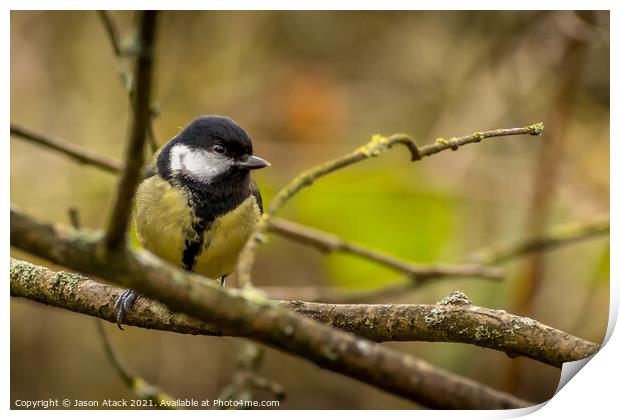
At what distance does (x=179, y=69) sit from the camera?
192 cm

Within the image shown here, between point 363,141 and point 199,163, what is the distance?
58cm

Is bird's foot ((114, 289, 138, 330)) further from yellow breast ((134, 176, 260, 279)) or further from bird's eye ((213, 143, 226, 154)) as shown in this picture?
bird's eye ((213, 143, 226, 154))

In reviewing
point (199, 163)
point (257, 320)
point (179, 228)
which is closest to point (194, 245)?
point (179, 228)

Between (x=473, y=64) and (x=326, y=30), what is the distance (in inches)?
19.2

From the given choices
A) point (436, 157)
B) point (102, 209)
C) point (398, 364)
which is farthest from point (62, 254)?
point (436, 157)

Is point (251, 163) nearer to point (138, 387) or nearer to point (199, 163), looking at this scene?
point (199, 163)

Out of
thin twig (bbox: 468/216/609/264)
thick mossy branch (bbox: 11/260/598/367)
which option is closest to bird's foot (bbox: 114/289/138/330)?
thick mossy branch (bbox: 11/260/598/367)

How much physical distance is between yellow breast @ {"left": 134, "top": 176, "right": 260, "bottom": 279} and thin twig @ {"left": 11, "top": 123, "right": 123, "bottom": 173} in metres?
0.16

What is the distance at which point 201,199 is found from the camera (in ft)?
4.65

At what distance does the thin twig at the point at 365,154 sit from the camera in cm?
116

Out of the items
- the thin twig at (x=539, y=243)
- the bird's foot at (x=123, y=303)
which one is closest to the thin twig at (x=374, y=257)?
the thin twig at (x=539, y=243)

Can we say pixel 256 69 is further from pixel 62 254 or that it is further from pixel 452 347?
pixel 62 254

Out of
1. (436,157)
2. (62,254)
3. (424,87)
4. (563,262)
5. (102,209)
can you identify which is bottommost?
(102,209)

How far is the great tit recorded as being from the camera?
1392mm
